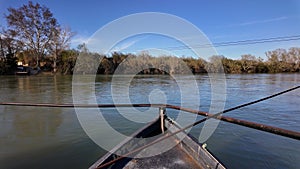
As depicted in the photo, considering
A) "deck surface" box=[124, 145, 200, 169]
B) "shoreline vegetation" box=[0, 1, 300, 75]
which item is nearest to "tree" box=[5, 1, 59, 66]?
"shoreline vegetation" box=[0, 1, 300, 75]

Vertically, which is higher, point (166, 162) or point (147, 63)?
point (147, 63)

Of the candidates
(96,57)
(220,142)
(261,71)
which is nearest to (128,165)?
(220,142)

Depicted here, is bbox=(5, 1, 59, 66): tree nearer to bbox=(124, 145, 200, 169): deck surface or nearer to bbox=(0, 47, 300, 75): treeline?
bbox=(0, 47, 300, 75): treeline

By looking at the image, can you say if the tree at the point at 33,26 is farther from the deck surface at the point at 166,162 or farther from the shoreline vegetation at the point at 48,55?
the deck surface at the point at 166,162

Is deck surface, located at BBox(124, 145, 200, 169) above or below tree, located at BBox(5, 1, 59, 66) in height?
below

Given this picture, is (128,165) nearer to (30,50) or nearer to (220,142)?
(220,142)

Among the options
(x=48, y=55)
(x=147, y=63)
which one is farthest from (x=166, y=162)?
(x=48, y=55)

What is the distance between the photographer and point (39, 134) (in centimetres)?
434

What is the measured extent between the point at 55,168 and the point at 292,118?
6.15 m

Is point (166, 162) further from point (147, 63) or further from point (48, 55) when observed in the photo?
point (48, 55)

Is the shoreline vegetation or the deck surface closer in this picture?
the deck surface

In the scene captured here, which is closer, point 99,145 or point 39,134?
point 99,145

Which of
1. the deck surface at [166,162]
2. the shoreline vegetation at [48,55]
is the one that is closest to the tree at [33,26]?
the shoreline vegetation at [48,55]

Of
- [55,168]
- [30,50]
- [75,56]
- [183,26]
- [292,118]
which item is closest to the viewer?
[55,168]
